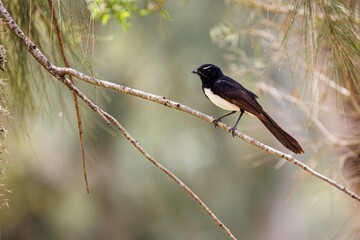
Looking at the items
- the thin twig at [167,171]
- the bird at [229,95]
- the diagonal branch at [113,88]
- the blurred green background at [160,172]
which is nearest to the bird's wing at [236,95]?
the bird at [229,95]

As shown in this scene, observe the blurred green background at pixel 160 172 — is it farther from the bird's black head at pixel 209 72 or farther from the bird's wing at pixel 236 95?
the bird's wing at pixel 236 95

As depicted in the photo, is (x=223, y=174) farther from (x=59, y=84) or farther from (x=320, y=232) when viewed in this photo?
(x=59, y=84)

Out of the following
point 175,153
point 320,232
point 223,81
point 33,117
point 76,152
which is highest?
point 76,152

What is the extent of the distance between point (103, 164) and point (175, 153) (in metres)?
1.73

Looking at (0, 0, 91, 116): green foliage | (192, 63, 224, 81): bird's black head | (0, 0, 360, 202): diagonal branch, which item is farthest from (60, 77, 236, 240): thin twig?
(192, 63, 224, 81): bird's black head

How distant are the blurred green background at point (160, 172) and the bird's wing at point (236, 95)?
9475mm

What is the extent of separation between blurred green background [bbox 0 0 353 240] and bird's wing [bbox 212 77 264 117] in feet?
31.1

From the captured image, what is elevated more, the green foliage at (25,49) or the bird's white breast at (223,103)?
the green foliage at (25,49)

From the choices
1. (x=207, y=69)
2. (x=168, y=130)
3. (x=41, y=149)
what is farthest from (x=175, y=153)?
(x=207, y=69)

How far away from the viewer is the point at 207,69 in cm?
374

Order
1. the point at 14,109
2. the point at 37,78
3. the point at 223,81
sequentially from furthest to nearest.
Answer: the point at 223,81 < the point at 37,78 < the point at 14,109

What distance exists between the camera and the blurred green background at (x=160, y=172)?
539 inches

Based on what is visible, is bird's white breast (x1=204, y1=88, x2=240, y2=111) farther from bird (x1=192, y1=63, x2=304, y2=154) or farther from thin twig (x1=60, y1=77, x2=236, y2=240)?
thin twig (x1=60, y1=77, x2=236, y2=240)

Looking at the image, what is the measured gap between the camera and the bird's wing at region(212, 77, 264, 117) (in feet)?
11.2
